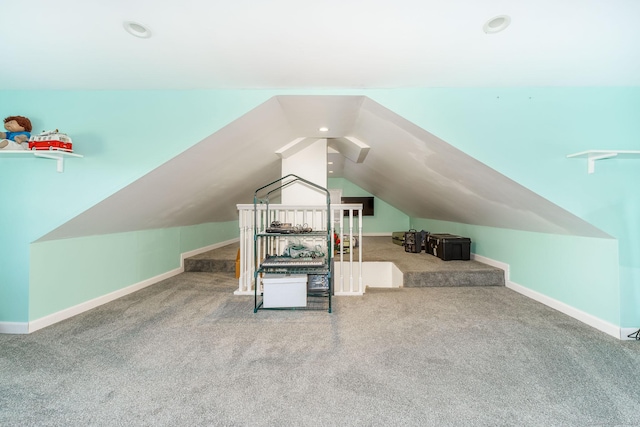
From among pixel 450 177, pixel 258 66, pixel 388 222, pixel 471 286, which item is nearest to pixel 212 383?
pixel 258 66

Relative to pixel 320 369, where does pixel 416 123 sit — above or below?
above

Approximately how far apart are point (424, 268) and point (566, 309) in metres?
1.50

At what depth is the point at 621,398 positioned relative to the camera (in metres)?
1.43

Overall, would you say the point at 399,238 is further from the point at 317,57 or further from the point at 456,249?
the point at 317,57

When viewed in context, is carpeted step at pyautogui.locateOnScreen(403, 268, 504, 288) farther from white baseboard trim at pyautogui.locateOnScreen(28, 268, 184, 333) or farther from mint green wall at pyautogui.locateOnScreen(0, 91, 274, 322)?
white baseboard trim at pyautogui.locateOnScreen(28, 268, 184, 333)

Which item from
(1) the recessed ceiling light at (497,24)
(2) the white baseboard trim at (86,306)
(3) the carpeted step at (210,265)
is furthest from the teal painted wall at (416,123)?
(3) the carpeted step at (210,265)

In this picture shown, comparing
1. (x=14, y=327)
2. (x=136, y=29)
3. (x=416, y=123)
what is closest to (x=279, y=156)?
(x=416, y=123)

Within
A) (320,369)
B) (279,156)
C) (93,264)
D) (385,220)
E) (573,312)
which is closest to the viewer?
(320,369)

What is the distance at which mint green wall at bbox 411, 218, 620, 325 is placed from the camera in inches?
87.7

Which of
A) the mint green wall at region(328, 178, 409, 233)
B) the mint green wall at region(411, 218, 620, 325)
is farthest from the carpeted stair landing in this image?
the mint green wall at region(328, 178, 409, 233)

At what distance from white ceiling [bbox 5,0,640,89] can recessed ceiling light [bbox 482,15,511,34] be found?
32 mm

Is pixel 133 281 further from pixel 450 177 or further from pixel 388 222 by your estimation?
pixel 388 222

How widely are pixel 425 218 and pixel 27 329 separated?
6723mm

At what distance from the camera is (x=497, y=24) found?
1.51 metres
